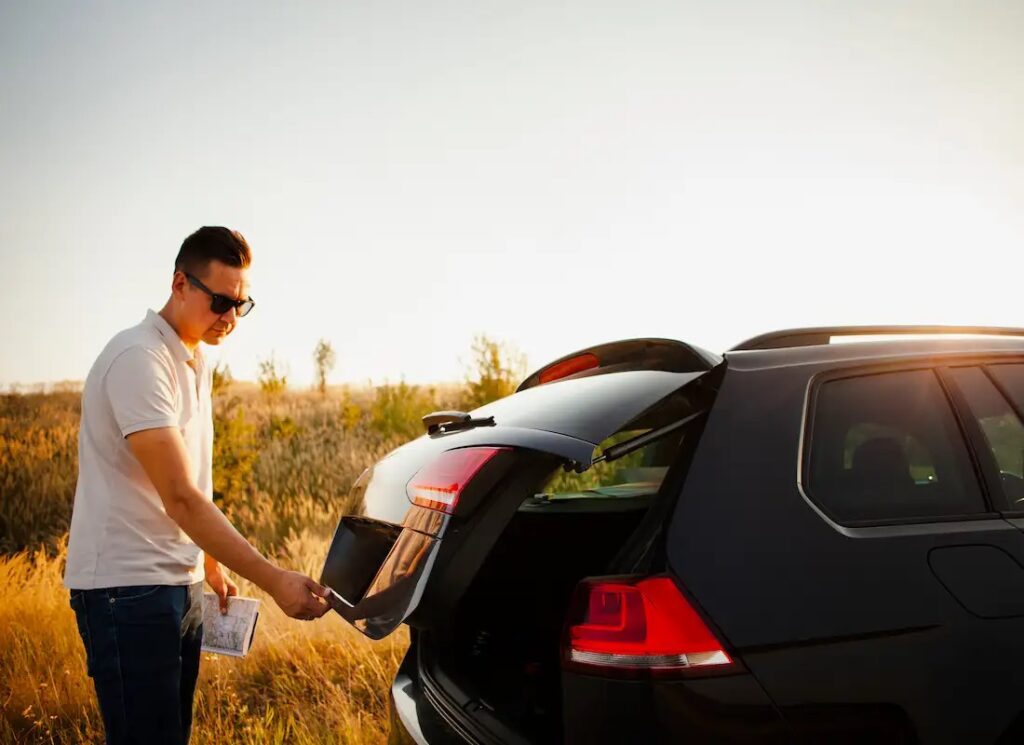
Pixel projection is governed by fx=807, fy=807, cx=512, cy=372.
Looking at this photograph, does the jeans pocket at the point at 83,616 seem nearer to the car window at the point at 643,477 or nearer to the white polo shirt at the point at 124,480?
the white polo shirt at the point at 124,480

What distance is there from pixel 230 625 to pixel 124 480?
655 mm

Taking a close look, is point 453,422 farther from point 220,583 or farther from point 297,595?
point 220,583

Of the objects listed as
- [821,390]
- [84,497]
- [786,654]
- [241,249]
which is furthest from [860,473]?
[84,497]

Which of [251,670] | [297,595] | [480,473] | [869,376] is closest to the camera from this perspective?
[480,473]

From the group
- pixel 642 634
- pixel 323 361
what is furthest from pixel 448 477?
pixel 323 361

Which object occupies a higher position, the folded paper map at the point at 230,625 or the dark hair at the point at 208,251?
the dark hair at the point at 208,251

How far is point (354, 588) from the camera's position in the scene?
2.34m

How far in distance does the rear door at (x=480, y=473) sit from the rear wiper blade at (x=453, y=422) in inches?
0.4

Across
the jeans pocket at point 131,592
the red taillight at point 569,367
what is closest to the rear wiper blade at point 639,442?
the red taillight at point 569,367

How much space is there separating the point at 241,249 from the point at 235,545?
3.13 feet

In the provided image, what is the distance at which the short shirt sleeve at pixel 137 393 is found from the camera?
2.24 meters

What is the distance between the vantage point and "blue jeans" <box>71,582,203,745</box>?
7.43 feet

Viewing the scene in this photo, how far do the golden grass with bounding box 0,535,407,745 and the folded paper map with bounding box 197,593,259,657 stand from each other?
1321mm

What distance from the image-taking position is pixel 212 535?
89.2 inches
